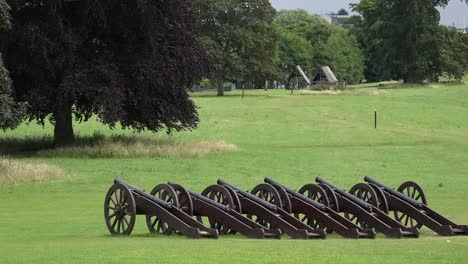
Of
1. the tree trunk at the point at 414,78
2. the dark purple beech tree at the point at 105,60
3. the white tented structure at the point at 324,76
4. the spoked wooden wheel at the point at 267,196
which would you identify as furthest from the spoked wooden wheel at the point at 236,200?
the white tented structure at the point at 324,76

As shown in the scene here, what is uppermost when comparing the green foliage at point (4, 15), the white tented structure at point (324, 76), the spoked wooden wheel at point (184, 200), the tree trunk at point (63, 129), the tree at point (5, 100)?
the green foliage at point (4, 15)

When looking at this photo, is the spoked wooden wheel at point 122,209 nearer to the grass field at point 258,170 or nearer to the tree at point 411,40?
the grass field at point 258,170

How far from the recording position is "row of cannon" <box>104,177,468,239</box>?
63.5 feet

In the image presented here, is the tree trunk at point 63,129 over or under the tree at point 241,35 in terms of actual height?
under

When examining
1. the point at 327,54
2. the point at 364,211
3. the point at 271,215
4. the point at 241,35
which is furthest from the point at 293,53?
the point at 271,215

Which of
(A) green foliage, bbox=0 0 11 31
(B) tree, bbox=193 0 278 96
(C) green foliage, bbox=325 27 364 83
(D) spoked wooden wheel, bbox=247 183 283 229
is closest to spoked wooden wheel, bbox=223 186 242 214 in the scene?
(D) spoked wooden wheel, bbox=247 183 283 229

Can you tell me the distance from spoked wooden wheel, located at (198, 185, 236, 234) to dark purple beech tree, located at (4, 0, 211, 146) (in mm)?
20201

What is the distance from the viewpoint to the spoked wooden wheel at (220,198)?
20.3 metres

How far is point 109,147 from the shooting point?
143 ft

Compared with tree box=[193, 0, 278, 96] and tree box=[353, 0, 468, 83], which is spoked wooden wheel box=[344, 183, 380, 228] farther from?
tree box=[353, 0, 468, 83]

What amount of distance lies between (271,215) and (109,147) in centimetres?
2412

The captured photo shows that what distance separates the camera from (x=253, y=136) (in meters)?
59.6

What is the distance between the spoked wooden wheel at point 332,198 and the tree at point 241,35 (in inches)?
3186

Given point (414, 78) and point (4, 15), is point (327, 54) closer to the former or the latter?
point (414, 78)
